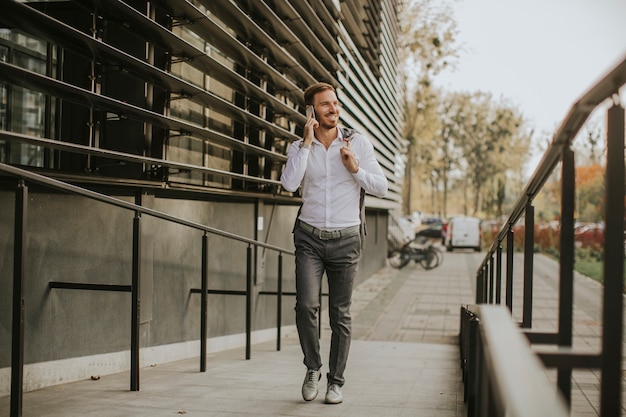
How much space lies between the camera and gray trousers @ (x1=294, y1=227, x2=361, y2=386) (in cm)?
421

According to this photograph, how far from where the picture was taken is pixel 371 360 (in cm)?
633

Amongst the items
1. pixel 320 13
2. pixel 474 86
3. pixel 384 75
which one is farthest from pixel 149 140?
pixel 474 86

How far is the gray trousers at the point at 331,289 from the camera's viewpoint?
13.8 ft

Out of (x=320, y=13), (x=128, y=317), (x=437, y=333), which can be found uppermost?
(x=320, y=13)

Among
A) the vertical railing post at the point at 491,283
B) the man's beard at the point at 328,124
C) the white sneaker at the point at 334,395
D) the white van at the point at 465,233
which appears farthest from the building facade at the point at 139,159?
the white van at the point at 465,233

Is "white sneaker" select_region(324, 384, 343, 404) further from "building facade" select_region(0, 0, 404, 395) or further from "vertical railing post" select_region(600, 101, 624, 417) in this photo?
"vertical railing post" select_region(600, 101, 624, 417)

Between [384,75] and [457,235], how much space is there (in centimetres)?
1666

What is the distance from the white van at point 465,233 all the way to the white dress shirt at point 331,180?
101 feet

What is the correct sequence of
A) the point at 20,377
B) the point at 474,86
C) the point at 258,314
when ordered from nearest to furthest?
the point at 20,377
the point at 258,314
the point at 474,86

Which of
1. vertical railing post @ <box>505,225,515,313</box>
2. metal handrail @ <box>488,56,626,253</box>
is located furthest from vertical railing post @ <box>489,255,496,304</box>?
metal handrail @ <box>488,56,626,253</box>

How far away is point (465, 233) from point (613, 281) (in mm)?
33184

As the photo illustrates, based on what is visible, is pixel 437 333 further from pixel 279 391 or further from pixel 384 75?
pixel 384 75

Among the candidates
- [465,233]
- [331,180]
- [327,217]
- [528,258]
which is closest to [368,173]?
[331,180]

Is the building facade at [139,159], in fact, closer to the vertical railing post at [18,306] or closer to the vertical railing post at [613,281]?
the vertical railing post at [18,306]
